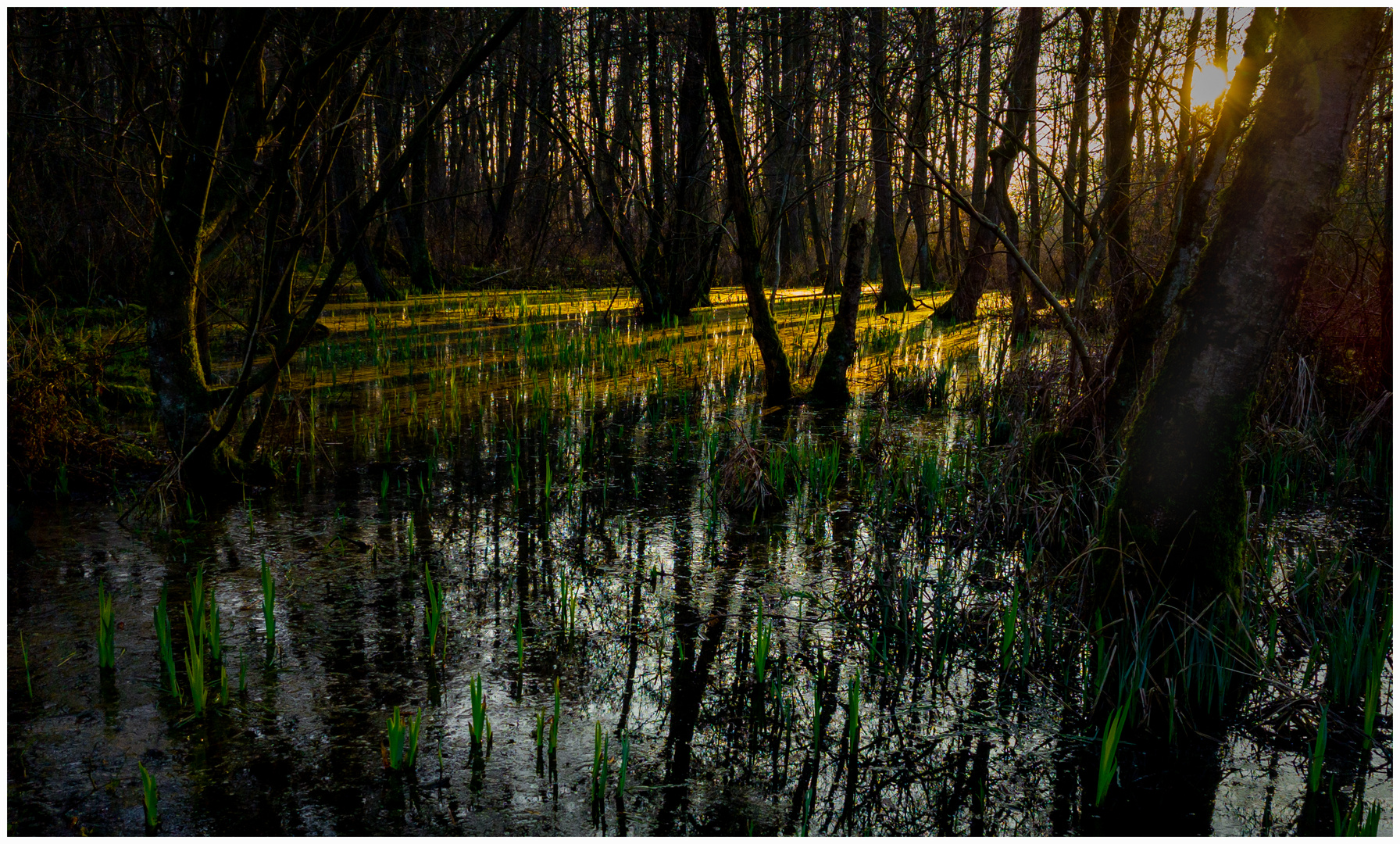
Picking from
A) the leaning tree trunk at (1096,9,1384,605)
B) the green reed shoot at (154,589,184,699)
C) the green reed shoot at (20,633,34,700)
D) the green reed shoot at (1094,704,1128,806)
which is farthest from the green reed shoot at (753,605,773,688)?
the green reed shoot at (20,633,34,700)

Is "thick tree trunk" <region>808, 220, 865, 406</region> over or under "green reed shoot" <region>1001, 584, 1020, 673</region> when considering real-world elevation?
over

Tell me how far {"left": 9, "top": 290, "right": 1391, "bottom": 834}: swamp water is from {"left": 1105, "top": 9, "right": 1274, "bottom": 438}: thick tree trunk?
646 millimetres

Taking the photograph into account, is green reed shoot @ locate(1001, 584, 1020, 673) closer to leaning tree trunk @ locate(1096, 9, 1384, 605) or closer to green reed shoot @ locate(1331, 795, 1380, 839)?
leaning tree trunk @ locate(1096, 9, 1384, 605)

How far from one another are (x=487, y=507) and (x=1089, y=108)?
565 centimetres

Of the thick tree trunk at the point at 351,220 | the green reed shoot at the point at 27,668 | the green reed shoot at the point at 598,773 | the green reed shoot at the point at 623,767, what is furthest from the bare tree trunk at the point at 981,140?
the green reed shoot at the point at 27,668

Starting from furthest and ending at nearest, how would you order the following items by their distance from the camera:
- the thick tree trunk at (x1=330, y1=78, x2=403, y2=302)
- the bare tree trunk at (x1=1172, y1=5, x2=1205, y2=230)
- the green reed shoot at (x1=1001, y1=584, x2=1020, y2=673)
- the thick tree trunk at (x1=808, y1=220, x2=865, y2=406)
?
the thick tree trunk at (x1=330, y1=78, x2=403, y2=302), the thick tree trunk at (x1=808, y1=220, x2=865, y2=406), the bare tree trunk at (x1=1172, y1=5, x2=1205, y2=230), the green reed shoot at (x1=1001, y1=584, x2=1020, y2=673)

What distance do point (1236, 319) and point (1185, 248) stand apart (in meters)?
0.93

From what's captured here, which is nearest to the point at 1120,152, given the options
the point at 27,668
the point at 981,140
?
the point at 27,668

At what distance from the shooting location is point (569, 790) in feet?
8.46

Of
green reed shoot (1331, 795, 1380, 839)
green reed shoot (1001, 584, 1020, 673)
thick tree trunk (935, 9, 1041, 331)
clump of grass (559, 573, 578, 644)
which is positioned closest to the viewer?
green reed shoot (1331, 795, 1380, 839)

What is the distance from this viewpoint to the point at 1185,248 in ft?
12.4

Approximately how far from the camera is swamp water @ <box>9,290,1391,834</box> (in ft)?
8.32

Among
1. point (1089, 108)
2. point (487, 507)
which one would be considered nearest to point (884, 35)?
point (1089, 108)

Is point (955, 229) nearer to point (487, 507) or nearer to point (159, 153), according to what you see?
point (487, 507)
